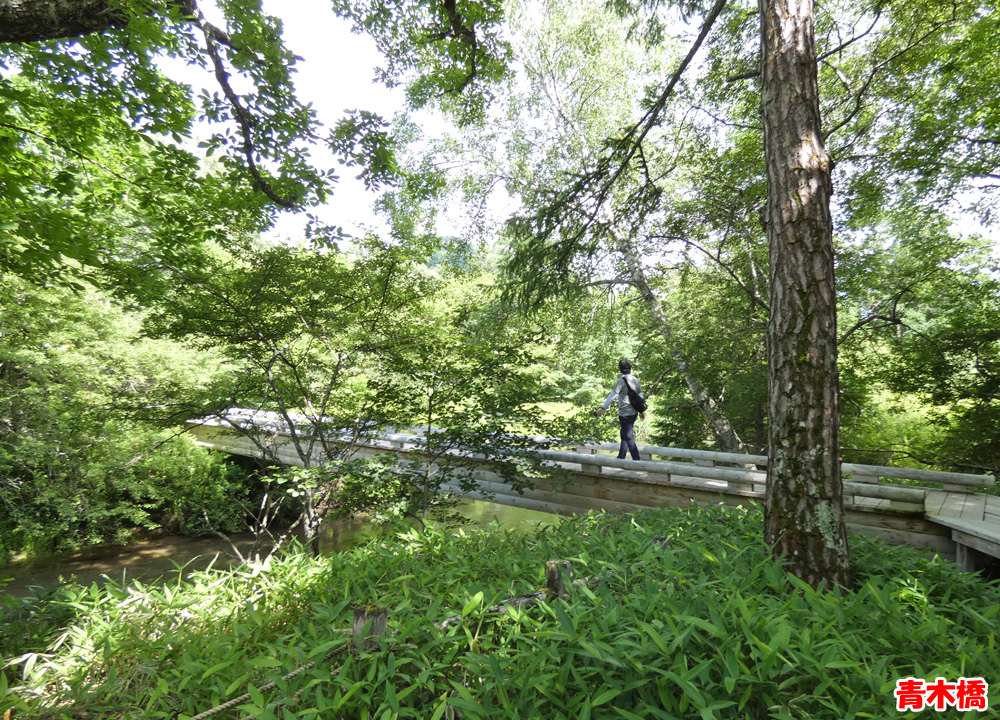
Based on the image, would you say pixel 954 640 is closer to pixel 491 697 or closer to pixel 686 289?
pixel 491 697

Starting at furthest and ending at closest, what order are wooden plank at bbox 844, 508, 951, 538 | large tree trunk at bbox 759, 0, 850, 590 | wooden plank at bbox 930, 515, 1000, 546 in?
wooden plank at bbox 844, 508, 951, 538, wooden plank at bbox 930, 515, 1000, 546, large tree trunk at bbox 759, 0, 850, 590

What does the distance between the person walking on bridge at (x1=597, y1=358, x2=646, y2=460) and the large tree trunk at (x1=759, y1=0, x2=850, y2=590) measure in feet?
11.9

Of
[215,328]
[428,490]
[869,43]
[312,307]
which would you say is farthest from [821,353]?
[869,43]

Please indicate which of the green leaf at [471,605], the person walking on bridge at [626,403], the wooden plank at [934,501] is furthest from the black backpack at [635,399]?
the green leaf at [471,605]

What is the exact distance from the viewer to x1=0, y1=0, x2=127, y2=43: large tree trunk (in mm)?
3109

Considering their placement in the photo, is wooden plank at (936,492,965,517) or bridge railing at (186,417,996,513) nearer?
wooden plank at (936,492,965,517)

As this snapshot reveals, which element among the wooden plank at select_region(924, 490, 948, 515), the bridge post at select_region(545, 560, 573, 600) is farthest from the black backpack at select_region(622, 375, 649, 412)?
the bridge post at select_region(545, 560, 573, 600)

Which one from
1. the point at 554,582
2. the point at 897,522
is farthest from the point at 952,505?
the point at 554,582

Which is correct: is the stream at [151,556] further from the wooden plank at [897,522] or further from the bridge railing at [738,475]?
the wooden plank at [897,522]

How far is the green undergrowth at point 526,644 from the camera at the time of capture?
1.73 meters

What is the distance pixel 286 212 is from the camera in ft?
21.0

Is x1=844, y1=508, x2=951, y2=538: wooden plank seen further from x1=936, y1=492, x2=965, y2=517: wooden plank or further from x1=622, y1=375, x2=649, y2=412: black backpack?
x1=622, y1=375, x2=649, y2=412: black backpack

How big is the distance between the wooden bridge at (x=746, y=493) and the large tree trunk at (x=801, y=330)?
5.43ft

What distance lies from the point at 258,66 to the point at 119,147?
1.85 m
